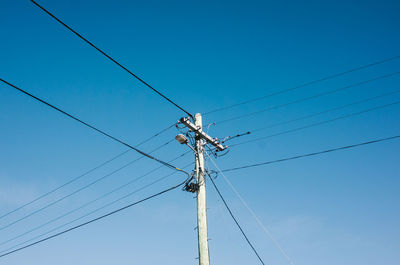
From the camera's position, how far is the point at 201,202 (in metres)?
9.09

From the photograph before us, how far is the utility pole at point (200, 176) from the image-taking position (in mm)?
8219

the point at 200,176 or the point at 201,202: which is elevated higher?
the point at 200,176

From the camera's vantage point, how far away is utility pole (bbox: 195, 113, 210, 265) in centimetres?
812

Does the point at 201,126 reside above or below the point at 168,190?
above

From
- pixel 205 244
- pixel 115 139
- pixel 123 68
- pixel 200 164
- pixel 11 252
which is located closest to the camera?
pixel 123 68

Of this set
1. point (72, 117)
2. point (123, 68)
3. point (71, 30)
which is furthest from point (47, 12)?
point (72, 117)

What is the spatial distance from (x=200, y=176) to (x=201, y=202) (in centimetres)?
91

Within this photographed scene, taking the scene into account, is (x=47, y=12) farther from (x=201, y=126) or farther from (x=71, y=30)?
(x=201, y=126)

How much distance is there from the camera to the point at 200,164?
10070 mm

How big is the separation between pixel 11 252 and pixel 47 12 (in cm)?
1335

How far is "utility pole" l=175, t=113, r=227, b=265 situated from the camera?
8.22 metres

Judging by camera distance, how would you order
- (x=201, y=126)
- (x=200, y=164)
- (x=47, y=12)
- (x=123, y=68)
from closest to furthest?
1. (x=47, y=12)
2. (x=123, y=68)
3. (x=200, y=164)
4. (x=201, y=126)

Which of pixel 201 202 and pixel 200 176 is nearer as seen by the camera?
pixel 201 202

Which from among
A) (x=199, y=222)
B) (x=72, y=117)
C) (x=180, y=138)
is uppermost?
(x=180, y=138)
